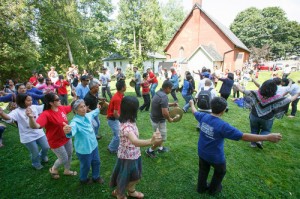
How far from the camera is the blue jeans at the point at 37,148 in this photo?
3.69 m

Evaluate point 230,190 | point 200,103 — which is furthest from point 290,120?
point 230,190

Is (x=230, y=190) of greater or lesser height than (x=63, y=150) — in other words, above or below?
below

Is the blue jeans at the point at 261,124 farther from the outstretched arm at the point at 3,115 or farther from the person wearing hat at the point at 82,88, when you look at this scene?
the outstretched arm at the point at 3,115

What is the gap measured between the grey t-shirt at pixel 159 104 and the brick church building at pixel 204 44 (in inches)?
813

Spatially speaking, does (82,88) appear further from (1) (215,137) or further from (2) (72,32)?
(2) (72,32)

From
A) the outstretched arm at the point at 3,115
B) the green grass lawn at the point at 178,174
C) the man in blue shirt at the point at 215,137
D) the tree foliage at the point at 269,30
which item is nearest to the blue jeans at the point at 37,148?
the green grass lawn at the point at 178,174

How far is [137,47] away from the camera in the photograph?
28391 millimetres

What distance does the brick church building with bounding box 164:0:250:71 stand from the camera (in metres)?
23.8

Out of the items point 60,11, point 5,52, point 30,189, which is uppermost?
point 60,11

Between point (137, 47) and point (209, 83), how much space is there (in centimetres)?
2395

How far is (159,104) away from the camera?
13.2 ft

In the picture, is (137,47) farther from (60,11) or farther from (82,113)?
(82,113)

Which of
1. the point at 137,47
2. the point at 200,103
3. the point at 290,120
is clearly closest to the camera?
the point at 200,103

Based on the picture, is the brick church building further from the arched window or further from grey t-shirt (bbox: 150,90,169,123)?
grey t-shirt (bbox: 150,90,169,123)
